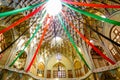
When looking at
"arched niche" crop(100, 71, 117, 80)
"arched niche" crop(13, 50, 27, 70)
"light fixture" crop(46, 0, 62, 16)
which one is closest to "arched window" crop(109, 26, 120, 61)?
"arched niche" crop(100, 71, 117, 80)

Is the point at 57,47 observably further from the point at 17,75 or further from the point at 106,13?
the point at 106,13

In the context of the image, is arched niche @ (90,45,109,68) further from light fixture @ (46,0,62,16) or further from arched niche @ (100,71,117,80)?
light fixture @ (46,0,62,16)

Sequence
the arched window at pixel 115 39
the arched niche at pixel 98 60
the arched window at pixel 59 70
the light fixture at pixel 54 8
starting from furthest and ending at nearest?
the arched window at pixel 59 70 < the arched niche at pixel 98 60 < the light fixture at pixel 54 8 < the arched window at pixel 115 39

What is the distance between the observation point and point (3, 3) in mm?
11219

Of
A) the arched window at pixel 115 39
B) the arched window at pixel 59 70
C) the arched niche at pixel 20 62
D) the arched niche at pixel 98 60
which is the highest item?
the arched window at pixel 115 39

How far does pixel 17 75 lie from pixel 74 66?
20.0 ft

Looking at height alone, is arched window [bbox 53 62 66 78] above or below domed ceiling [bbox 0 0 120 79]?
below

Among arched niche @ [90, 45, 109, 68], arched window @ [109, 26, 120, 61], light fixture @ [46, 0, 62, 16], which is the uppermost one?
light fixture @ [46, 0, 62, 16]

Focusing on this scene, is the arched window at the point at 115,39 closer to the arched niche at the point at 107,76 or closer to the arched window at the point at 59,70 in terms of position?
the arched niche at the point at 107,76

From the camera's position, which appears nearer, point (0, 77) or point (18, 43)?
point (0, 77)

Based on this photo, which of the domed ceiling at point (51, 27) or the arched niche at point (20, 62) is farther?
the arched niche at point (20, 62)

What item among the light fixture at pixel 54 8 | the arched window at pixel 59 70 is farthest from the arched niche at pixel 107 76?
the light fixture at pixel 54 8

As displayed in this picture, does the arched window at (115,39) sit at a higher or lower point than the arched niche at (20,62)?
higher

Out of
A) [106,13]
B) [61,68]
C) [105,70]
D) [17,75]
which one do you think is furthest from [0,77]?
[106,13]
